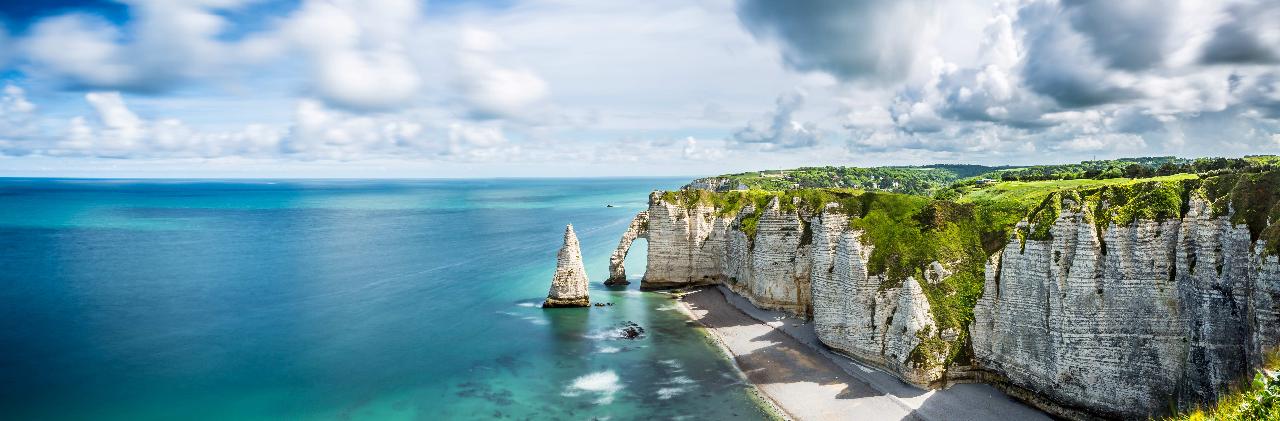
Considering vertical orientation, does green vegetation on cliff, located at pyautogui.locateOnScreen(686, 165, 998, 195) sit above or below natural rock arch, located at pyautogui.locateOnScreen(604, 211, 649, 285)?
above

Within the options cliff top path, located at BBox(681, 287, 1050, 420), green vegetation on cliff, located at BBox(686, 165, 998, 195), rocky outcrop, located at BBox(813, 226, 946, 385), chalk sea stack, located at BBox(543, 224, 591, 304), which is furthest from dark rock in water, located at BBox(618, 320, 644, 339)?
green vegetation on cliff, located at BBox(686, 165, 998, 195)

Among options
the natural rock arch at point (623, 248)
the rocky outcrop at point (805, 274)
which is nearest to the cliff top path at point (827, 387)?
the rocky outcrop at point (805, 274)

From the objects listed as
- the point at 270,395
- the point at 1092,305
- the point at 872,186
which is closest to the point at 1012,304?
the point at 1092,305

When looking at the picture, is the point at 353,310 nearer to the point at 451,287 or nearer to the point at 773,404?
the point at 451,287

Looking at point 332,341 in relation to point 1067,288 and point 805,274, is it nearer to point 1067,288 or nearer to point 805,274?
point 805,274

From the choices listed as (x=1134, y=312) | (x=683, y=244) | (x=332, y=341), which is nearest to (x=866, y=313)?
(x=1134, y=312)

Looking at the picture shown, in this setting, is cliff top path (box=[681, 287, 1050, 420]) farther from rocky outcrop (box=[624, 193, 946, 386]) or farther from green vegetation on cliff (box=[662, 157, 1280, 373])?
green vegetation on cliff (box=[662, 157, 1280, 373])
